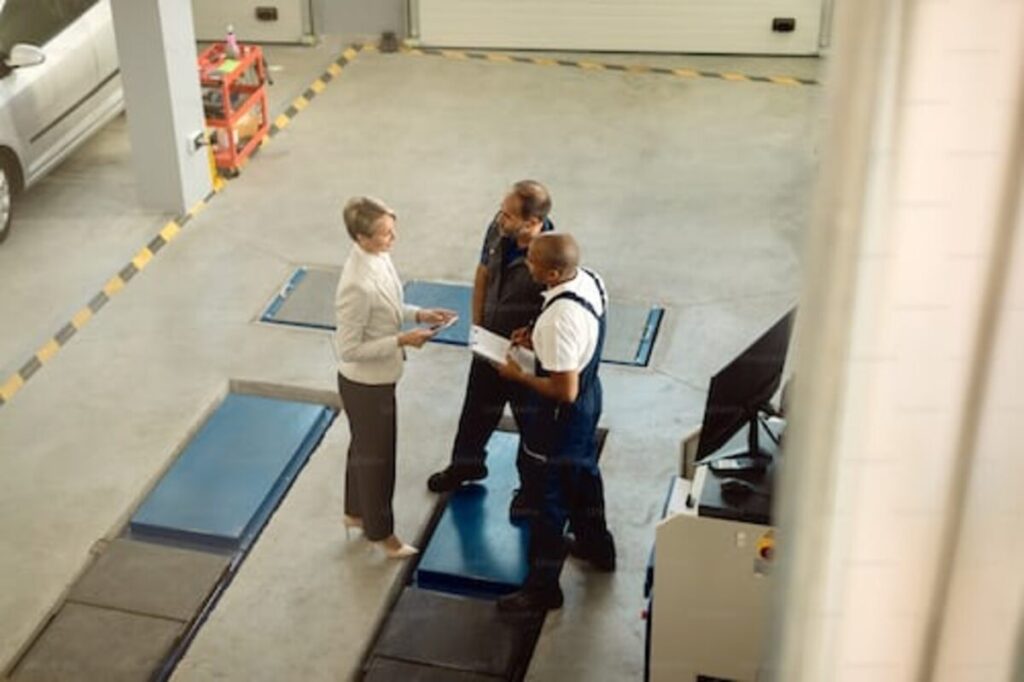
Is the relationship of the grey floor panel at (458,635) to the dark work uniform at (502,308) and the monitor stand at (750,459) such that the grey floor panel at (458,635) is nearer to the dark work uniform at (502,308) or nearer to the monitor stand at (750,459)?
the dark work uniform at (502,308)

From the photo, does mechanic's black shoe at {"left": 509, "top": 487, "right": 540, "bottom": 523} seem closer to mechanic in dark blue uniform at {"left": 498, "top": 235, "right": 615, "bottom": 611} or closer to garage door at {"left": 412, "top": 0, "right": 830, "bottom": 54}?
mechanic in dark blue uniform at {"left": 498, "top": 235, "right": 615, "bottom": 611}

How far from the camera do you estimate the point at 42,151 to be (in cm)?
942

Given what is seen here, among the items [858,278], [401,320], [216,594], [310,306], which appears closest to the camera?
[858,278]

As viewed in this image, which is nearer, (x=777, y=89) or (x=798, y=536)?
(x=798, y=536)

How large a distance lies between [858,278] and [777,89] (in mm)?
10700

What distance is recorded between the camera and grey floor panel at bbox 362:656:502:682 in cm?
548

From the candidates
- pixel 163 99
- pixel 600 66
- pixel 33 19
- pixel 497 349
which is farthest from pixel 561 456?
pixel 600 66

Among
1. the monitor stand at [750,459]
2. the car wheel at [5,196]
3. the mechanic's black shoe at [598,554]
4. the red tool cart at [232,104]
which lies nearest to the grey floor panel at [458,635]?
the mechanic's black shoe at [598,554]

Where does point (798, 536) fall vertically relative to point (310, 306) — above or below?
above

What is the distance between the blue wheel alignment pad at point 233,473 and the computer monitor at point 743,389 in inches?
104

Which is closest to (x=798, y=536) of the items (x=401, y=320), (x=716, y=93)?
(x=401, y=320)

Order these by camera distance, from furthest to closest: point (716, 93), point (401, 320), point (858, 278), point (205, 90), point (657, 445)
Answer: point (716, 93) < point (205, 90) < point (657, 445) < point (401, 320) < point (858, 278)

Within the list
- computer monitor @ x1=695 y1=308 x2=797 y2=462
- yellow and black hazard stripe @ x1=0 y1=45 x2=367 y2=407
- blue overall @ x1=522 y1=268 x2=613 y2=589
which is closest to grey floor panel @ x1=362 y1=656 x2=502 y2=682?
blue overall @ x1=522 y1=268 x2=613 y2=589

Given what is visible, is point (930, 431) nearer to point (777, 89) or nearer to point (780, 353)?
point (780, 353)
